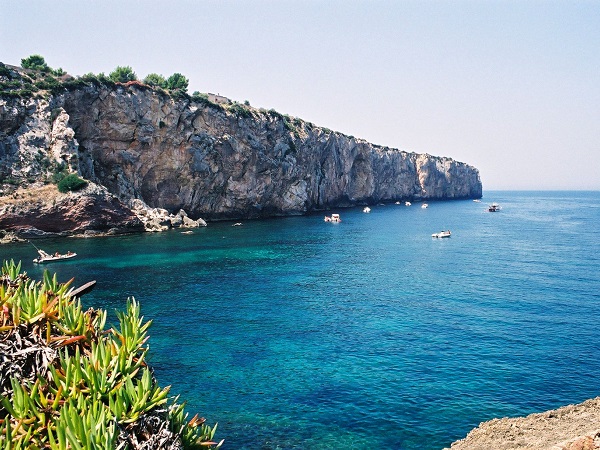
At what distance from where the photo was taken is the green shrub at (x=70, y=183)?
65.8 m

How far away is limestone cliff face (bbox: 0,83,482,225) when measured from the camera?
70.9 m

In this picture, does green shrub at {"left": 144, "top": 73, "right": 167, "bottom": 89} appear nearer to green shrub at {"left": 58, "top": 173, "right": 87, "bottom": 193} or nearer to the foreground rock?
green shrub at {"left": 58, "top": 173, "right": 87, "bottom": 193}

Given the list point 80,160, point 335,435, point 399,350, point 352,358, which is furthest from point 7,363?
point 80,160

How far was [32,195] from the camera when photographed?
64.9 m

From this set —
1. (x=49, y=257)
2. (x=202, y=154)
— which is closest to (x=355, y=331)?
(x=49, y=257)

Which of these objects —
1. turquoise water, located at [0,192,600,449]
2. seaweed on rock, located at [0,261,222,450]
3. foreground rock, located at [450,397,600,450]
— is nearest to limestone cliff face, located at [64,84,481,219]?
turquoise water, located at [0,192,600,449]

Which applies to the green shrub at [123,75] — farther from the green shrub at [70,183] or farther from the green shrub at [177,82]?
the green shrub at [70,183]

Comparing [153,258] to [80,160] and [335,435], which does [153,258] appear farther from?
[335,435]

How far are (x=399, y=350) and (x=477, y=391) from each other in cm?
617

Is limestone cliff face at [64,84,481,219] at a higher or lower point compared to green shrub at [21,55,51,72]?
lower

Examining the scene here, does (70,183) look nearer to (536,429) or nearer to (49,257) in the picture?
(49,257)

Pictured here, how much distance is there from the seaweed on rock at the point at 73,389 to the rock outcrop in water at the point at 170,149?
215 ft

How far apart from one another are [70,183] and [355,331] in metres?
53.1

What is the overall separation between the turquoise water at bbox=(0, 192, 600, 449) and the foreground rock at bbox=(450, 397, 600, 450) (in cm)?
119
